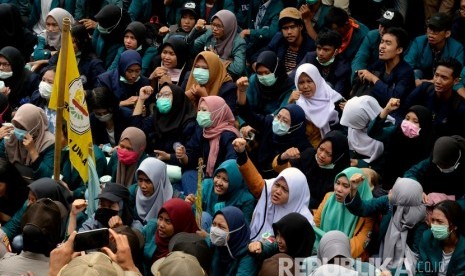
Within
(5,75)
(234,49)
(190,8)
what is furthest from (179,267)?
(190,8)

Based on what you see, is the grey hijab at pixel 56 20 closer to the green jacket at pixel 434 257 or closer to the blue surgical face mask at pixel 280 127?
the blue surgical face mask at pixel 280 127

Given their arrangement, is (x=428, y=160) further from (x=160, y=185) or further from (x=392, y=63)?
(x=160, y=185)

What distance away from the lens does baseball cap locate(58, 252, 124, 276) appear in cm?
796

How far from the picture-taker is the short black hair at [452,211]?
33.6 feet

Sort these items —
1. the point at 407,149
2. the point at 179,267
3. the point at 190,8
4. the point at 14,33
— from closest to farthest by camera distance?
the point at 179,267
the point at 407,149
the point at 190,8
the point at 14,33

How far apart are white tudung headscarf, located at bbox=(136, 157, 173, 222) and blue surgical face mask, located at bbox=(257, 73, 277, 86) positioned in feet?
5.28

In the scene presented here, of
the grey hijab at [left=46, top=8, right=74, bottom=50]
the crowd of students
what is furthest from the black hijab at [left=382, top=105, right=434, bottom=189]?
the grey hijab at [left=46, top=8, right=74, bottom=50]

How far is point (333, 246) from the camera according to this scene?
9.95 metres

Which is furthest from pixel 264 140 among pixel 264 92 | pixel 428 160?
pixel 428 160

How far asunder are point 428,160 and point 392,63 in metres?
1.33

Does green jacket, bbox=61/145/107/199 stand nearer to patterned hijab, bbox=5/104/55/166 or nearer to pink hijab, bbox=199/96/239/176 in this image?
patterned hijab, bbox=5/104/55/166

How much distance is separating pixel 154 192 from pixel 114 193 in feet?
1.62

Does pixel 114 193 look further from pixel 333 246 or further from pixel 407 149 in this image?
pixel 407 149

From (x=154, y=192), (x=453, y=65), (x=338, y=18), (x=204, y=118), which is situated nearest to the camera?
(x=154, y=192)
